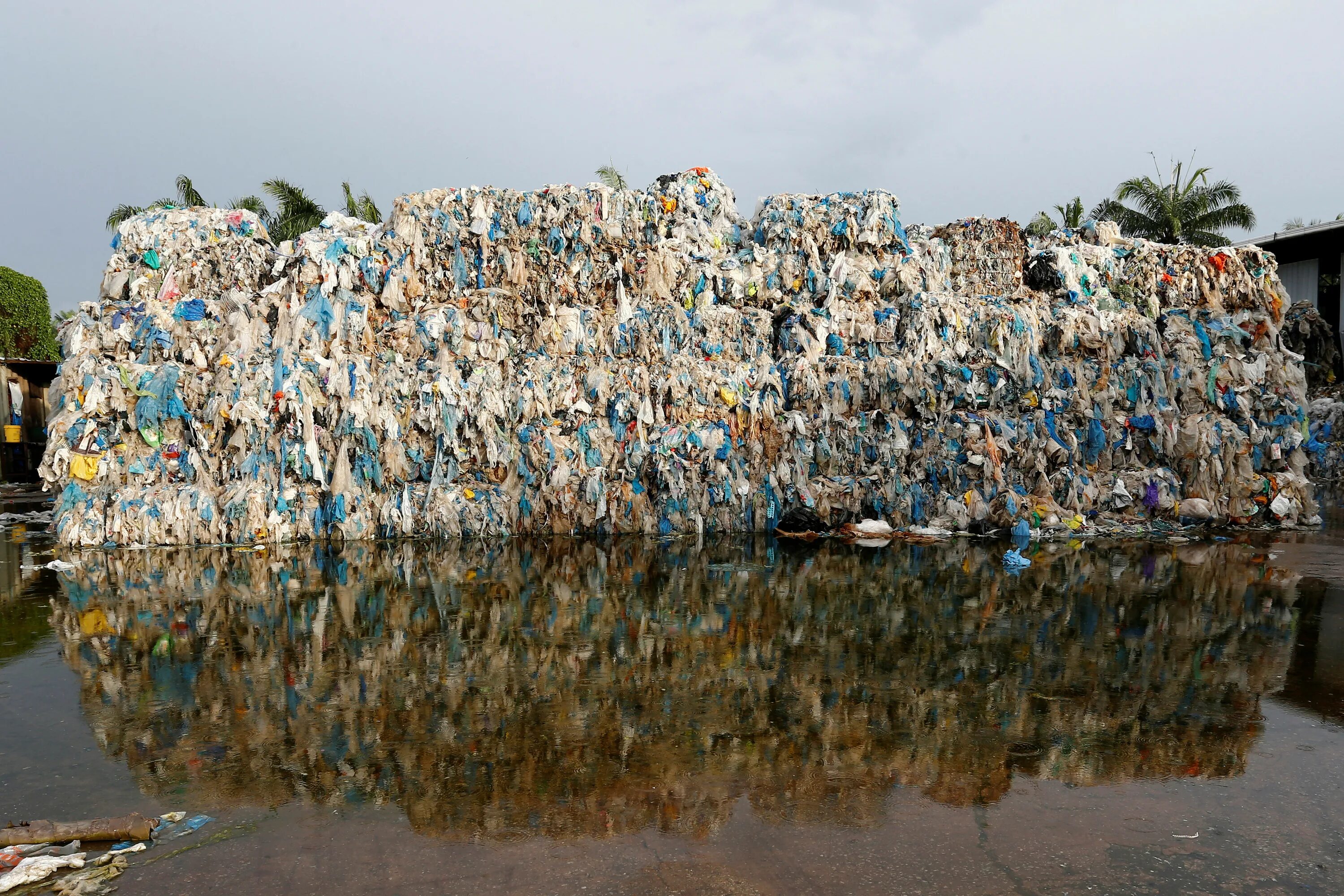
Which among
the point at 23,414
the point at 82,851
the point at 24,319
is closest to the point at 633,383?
the point at 82,851

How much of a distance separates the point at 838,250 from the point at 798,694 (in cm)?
1012

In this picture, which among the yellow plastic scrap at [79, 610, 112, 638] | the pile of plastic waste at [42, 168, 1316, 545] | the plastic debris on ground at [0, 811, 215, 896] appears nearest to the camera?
the plastic debris on ground at [0, 811, 215, 896]

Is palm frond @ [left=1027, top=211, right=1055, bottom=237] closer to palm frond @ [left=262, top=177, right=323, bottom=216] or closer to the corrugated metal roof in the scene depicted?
the corrugated metal roof

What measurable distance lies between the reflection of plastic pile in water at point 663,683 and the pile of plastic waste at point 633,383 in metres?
2.65

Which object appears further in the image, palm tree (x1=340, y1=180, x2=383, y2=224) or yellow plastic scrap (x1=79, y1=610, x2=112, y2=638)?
A: palm tree (x1=340, y1=180, x2=383, y2=224)

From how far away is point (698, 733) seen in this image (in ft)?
15.3

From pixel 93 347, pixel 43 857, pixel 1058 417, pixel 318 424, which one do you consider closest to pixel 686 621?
pixel 43 857

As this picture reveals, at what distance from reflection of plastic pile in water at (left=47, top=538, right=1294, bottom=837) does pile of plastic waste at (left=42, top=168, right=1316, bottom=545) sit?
2.65m

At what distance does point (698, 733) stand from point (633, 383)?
843 cm

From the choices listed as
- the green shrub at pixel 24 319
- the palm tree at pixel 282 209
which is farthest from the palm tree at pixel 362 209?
the green shrub at pixel 24 319

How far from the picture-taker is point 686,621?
23.5 ft

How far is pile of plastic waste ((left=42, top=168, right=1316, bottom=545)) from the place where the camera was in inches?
459

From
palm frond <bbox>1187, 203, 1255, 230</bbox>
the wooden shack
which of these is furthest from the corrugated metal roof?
the wooden shack

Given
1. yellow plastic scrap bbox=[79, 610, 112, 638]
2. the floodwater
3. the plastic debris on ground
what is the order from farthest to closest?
yellow plastic scrap bbox=[79, 610, 112, 638]
the floodwater
the plastic debris on ground
